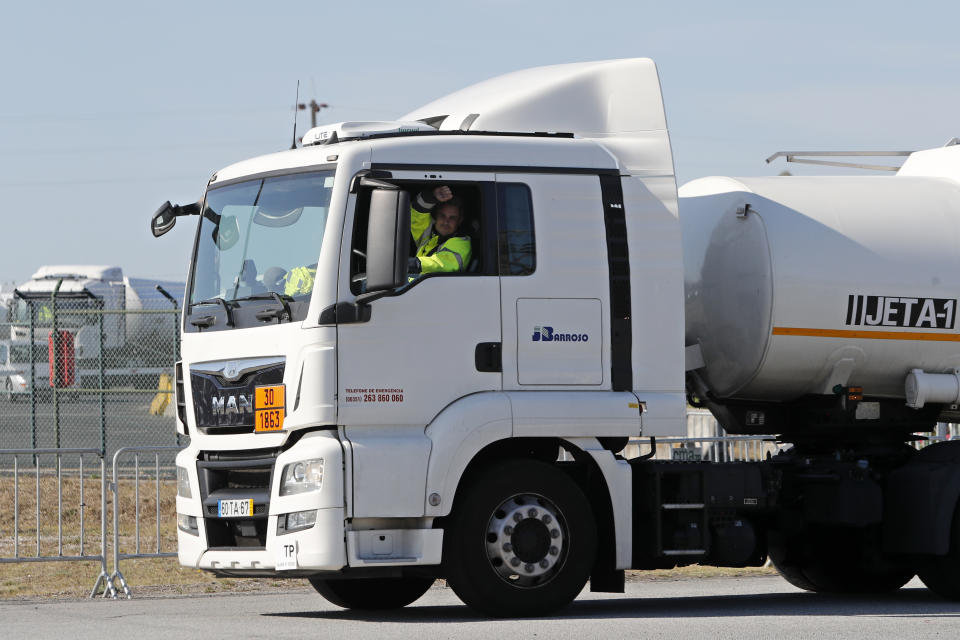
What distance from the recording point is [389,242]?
29.7ft

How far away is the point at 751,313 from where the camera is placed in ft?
35.6

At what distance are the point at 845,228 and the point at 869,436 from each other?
1.77 meters

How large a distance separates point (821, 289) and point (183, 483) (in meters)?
4.67

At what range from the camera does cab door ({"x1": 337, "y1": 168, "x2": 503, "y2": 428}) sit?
9.34 m

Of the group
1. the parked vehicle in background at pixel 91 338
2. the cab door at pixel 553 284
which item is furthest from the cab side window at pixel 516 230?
the parked vehicle in background at pixel 91 338

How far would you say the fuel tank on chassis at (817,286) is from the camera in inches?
426

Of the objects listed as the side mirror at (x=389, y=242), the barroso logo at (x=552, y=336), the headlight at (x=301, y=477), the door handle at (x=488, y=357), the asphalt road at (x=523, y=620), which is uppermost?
the side mirror at (x=389, y=242)

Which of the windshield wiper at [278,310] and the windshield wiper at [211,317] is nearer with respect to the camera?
the windshield wiper at [278,310]

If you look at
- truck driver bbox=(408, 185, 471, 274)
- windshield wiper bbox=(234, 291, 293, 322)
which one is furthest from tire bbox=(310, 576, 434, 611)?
truck driver bbox=(408, 185, 471, 274)

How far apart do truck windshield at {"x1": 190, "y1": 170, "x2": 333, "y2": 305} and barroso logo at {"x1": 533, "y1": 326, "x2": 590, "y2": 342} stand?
1488 mm

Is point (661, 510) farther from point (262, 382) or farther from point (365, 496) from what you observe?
point (262, 382)

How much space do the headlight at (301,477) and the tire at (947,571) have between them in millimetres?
4855

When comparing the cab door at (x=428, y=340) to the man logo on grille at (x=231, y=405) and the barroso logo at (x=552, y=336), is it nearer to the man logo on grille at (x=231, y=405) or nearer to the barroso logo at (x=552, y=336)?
the barroso logo at (x=552, y=336)

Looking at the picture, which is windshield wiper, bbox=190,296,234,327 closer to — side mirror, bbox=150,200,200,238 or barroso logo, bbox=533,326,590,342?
side mirror, bbox=150,200,200,238
